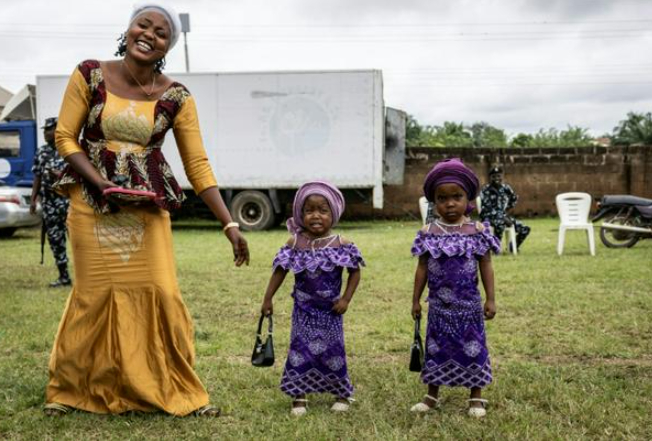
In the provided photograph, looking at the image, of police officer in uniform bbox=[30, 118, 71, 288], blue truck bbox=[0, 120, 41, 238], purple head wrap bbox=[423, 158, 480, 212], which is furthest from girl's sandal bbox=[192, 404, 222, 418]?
blue truck bbox=[0, 120, 41, 238]

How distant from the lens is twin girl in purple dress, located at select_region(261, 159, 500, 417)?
389 cm

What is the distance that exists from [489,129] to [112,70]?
83.7ft

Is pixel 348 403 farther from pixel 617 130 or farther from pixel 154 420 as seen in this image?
pixel 617 130

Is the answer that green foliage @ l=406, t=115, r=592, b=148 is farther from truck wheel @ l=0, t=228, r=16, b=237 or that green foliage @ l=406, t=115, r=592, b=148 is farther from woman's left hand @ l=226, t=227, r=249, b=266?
woman's left hand @ l=226, t=227, r=249, b=266

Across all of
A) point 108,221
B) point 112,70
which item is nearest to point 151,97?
point 112,70

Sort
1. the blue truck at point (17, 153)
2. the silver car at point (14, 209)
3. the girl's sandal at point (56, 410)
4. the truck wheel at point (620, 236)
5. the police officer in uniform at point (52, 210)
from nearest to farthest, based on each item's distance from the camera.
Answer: the girl's sandal at point (56, 410)
the police officer in uniform at point (52, 210)
the truck wheel at point (620, 236)
the silver car at point (14, 209)
the blue truck at point (17, 153)

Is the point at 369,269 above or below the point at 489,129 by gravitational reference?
below

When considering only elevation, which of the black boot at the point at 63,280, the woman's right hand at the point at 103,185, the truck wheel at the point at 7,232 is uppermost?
the woman's right hand at the point at 103,185

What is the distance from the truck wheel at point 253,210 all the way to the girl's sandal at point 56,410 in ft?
42.2

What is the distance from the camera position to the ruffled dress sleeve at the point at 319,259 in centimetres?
387

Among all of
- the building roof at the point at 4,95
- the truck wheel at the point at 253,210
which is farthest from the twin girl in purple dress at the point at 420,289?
the building roof at the point at 4,95

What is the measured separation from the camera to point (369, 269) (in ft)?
32.1

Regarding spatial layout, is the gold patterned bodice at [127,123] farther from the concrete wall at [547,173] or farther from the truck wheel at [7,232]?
the concrete wall at [547,173]

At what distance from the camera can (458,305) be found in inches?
153
